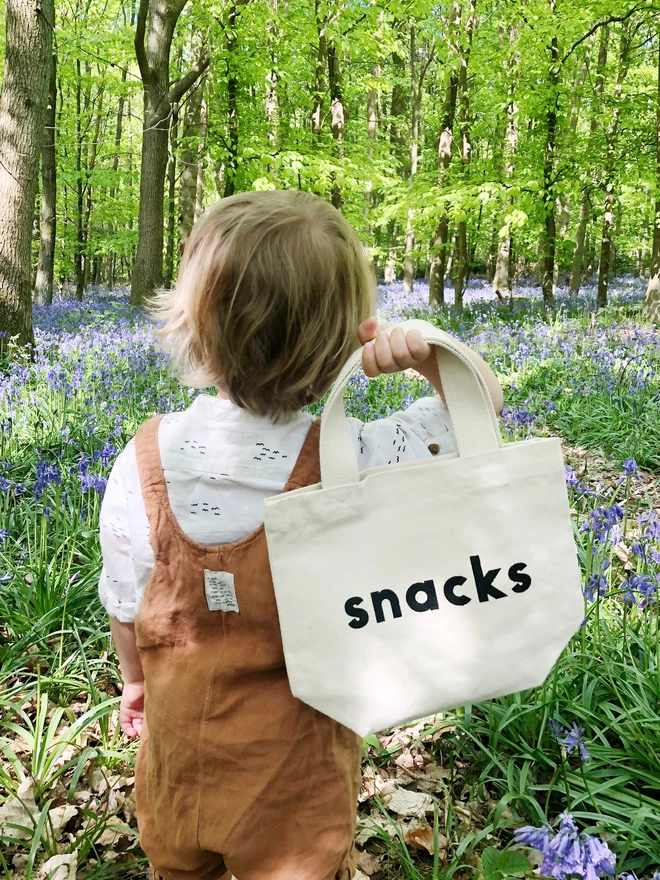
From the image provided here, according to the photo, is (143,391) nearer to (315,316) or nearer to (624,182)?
(315,316)

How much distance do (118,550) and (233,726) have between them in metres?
0.39

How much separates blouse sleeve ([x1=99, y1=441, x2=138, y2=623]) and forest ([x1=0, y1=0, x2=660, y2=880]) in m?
0.49

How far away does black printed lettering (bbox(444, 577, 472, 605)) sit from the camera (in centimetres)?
94

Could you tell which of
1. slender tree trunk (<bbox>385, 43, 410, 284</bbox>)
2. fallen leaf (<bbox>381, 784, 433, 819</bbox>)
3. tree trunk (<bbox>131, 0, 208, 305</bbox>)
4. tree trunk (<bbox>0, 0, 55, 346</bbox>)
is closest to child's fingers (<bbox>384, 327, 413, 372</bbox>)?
fallen leaf (<bbox>381, 784, 433, 819</bbox>)

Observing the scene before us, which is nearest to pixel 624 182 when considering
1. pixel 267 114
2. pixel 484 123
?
pixel 484 123

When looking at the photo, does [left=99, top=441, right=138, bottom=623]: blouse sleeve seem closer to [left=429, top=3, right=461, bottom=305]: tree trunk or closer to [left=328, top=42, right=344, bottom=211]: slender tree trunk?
[left=429, top=3, right=461, bottom=305]: tree trunk

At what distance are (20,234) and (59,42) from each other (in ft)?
27.5

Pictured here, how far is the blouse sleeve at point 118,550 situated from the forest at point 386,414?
49 centimetres

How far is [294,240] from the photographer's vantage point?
3.29 feet

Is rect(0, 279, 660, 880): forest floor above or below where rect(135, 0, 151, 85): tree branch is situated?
below

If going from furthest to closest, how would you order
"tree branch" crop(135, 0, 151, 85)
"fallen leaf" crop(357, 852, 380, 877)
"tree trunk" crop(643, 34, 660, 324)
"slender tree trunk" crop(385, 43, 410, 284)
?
"slender tree trunk" crop(385, 43, 410, 284) → "tree branch" crop(135, 0, 151, 85) → "tree trunk" crop(643, 34, 660, 324) → "fallen leaf" crop(357, 852, 380, 877)

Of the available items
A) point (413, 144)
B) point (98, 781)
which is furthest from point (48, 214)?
point (98, 781)

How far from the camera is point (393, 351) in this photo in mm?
969

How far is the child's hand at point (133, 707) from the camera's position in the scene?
1.46 m
